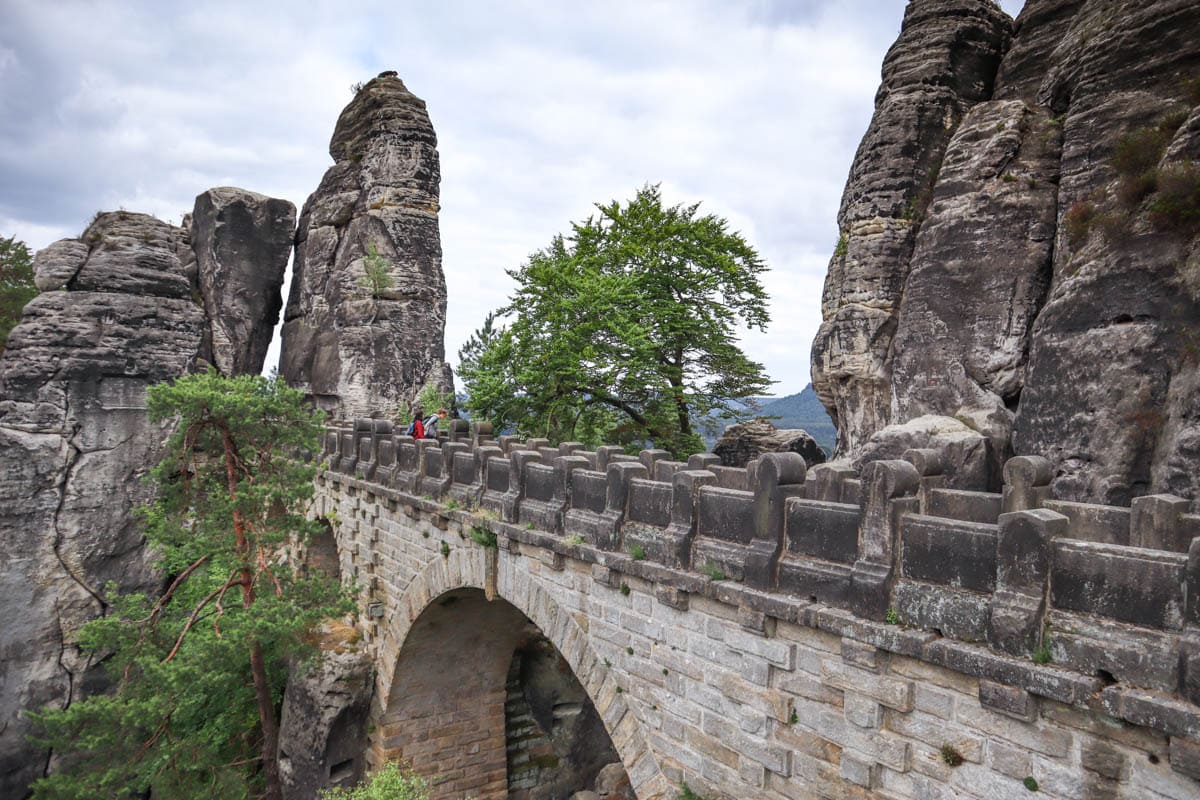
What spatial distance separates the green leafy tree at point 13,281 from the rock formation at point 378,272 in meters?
10.7

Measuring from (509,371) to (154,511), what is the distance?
1031 cm

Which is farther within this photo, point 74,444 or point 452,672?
point 74,444

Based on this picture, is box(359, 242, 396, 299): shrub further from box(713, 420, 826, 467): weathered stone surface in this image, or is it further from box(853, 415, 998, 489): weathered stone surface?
box(853, 415, 998, 489): weathered stone surface

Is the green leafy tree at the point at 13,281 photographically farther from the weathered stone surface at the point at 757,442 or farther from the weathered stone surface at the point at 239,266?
the weathered stone surface at the point at 757,442

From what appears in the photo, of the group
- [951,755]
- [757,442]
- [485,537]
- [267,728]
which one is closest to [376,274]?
[757,442]

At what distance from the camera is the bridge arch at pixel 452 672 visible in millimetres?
Answer: 11648

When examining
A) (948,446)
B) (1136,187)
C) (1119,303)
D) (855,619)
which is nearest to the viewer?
(855,619)

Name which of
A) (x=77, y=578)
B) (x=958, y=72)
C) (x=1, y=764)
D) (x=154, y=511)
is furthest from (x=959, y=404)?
(x=1, y=764)

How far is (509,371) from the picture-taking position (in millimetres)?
20453

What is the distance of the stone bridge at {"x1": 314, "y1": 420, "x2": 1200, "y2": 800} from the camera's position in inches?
156

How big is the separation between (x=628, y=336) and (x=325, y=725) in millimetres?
11620

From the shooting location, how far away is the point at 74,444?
1927 cm

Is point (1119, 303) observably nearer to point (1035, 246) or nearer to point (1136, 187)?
point (1136, 187)

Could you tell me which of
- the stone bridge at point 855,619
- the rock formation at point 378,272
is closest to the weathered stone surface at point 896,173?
the stone bridge at point 855,619
